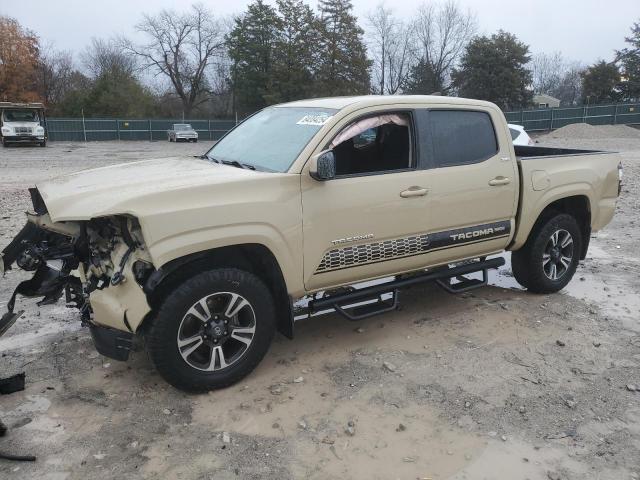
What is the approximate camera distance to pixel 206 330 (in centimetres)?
375

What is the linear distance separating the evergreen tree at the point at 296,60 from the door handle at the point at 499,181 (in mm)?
45349

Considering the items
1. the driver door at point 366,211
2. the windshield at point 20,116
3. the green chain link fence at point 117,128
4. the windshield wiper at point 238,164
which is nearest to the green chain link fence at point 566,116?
the green chain link fence at point 117,128

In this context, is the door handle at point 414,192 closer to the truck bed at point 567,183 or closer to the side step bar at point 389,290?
the side step bar at point 389,290

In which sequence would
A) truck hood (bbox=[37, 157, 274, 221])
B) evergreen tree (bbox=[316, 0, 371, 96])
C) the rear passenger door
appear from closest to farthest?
truck hood (bbox=[37, 157, 274, 221]) → the rear passenger door → evergreen tree (bbox=[316, 0, 371, 96])

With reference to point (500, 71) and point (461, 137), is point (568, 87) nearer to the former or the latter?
point (500, 71)

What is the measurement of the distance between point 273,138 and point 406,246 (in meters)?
1.40

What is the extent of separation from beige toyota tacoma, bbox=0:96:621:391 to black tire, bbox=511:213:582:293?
25cm

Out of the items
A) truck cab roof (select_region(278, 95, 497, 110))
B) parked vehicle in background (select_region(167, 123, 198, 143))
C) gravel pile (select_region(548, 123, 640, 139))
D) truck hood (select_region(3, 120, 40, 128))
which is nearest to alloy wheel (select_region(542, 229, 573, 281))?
truck cab roof (select_region(278, 95, 497, 110))

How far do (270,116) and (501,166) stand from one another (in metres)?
2.15

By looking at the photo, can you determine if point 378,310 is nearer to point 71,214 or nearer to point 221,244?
point 221,244

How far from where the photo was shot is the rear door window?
189 inches

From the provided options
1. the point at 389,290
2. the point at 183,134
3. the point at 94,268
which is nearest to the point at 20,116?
the point at 183,134

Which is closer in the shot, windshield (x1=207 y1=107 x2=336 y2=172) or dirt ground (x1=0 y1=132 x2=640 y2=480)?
dirt ground (x1=0 y1=132 x2=640 y2=480)

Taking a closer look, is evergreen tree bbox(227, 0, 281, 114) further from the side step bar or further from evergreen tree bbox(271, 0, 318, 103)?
the side step bar
